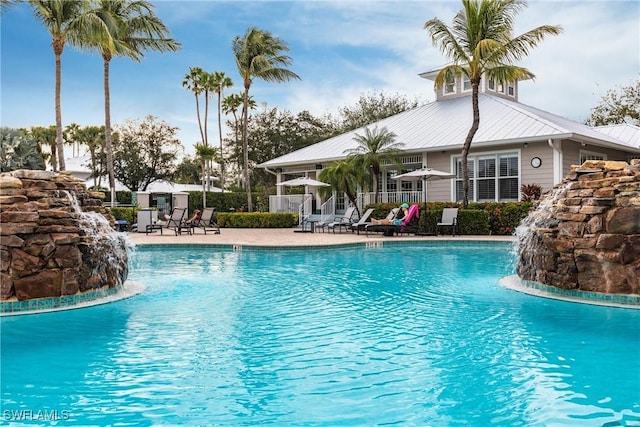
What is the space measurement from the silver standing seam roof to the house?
3cm

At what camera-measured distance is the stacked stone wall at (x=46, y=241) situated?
6141 mm

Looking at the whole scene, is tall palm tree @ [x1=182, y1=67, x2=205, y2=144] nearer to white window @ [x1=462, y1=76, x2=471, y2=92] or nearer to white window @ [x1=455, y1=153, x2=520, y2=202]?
white window @ [x1=462, y1=76, x2=471, y2=92]

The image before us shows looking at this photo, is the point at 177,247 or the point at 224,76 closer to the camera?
the point at 177,247

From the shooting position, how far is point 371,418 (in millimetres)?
3219

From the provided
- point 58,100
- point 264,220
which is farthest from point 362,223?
point 58,100

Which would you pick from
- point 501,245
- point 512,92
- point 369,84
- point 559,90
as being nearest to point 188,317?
point 501,245

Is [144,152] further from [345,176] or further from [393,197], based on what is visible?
[393,197]

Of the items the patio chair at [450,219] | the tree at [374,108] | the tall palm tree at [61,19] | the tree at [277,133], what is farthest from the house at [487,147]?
the tree at [277,133]

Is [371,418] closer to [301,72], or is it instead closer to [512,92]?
[512,92]

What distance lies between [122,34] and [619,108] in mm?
32538

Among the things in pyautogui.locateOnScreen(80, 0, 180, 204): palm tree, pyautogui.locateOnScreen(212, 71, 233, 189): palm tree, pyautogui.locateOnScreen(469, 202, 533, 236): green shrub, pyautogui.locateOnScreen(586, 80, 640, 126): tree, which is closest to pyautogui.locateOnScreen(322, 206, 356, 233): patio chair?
pyautogui.locateOnScreen(469, 202, 533, 236): green shrub

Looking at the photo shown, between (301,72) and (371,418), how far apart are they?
27.2 meters

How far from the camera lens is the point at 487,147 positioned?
744 inches

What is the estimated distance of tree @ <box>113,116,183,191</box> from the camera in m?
37.8
